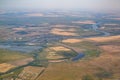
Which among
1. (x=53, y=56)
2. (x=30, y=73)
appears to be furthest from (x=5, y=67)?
(x=53, y=56)

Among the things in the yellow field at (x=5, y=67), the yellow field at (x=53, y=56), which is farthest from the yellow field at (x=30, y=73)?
the yellow field at (x=53, y=56)

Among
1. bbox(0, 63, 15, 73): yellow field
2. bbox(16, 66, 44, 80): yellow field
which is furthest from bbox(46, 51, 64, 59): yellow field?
bbox(0, 63, 15, 73): yellow field

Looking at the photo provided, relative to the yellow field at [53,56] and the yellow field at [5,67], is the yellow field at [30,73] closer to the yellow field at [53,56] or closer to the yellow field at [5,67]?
the yellow field at [5,67]

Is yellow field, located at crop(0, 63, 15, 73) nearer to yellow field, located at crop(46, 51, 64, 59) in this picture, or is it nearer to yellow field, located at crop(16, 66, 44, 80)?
yellow field, located at crop(16, 66, 44, 80)

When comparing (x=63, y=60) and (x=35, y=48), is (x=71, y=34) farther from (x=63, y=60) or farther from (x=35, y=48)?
(x=63, y=60)

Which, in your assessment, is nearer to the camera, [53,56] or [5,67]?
[5,67]

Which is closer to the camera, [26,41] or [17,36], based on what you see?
[26,41]

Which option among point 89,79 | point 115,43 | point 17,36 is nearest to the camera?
point 89,79

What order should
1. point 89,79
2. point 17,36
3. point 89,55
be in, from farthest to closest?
point 17,36, point 89,55, point 89,79

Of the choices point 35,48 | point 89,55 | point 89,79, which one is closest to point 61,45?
point 35,48

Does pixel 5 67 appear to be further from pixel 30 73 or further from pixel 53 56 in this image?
pixel 53 56

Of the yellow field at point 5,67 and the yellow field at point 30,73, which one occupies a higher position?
the yellow field at point 5,67
